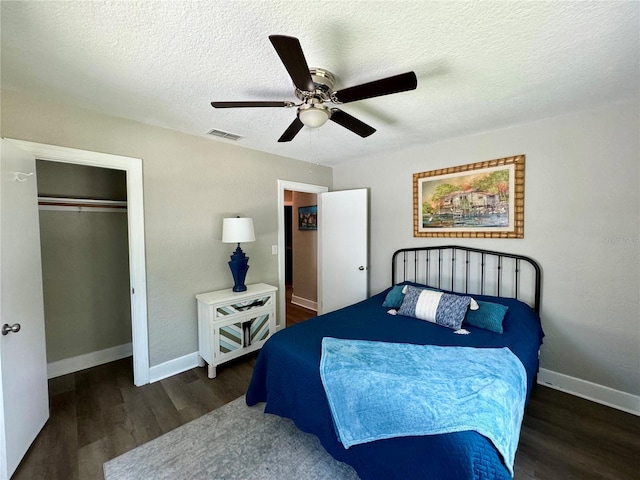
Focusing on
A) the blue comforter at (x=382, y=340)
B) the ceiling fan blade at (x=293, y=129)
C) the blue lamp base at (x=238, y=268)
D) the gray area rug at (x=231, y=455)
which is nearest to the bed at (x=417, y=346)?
the blue comforter at (x=382, y=340)

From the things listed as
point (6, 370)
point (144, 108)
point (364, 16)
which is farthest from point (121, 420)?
point (364, 16)

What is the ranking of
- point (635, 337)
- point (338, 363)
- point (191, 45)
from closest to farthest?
point (191, 45)
point (338, 363)
point (635, 337)

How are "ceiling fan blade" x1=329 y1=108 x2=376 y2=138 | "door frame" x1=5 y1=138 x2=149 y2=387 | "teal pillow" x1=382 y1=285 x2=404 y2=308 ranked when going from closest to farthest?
"ceiling fan blade" x1=329 y1=108 x2=376 y2=138 < "door frame" x1=5 y1=138 x2=149 y2=387 < "teal pillow" x1=382 y1=285 x2=404 y2=308

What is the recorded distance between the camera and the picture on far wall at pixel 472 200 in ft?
8.18

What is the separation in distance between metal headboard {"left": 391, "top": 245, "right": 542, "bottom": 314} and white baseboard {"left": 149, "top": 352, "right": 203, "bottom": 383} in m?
2.47

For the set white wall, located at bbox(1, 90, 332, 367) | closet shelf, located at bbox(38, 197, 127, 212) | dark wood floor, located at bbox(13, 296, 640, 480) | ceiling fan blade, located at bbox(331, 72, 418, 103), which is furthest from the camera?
closet shelf, located at bbox(38, 197, 127, 212)

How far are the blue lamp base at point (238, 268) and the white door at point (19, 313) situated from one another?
4.67 ft

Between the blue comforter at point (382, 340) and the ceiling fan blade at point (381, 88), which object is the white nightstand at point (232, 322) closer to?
the blue comforter at point (382, 340)

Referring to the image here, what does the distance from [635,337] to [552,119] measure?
1.89m

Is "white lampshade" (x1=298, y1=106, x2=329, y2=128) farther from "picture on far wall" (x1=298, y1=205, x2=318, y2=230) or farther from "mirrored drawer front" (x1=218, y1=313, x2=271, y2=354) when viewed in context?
"picture on far wall" (x1=298, y1=205, x2=318, y2=230)

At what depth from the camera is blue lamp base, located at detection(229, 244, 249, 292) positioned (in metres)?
2.75

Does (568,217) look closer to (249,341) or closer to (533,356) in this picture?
(533,356)

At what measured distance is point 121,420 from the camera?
6.46ft

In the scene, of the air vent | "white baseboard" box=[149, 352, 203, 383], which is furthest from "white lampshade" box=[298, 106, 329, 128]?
"white baseboard" box=[149, 352, 203, 383]
